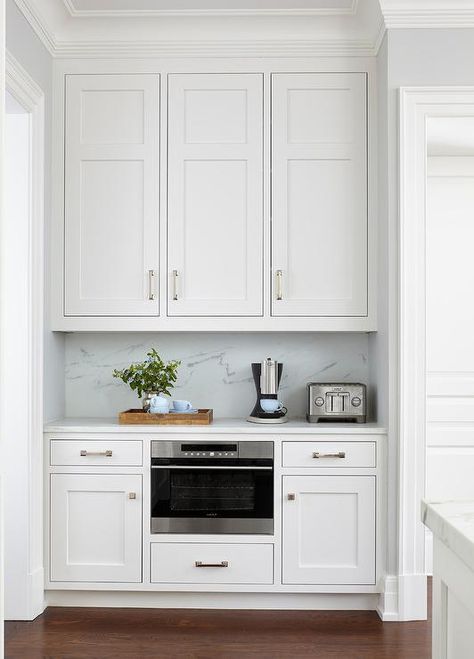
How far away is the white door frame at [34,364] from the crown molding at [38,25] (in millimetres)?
263

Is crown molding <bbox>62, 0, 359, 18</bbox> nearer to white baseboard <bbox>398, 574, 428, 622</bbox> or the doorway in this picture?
the doorway

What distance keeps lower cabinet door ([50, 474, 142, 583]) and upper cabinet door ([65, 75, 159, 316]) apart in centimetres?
85

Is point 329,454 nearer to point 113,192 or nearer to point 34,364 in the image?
point 34,364

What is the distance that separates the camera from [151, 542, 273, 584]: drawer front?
342 cm

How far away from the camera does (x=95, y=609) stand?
3.46 meters

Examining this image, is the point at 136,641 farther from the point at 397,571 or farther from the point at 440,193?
the point at 440,193

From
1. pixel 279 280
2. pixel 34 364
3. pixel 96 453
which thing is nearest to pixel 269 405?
pixel 279 280

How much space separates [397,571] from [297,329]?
1229 millimetres

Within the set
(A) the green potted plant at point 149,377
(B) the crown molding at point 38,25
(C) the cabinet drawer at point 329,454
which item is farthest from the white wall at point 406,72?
(B) the crown molding at point 38,25

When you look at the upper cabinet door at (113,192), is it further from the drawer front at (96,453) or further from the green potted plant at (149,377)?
the drawer front at (96,453)

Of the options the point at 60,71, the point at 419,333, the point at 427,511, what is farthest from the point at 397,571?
the point at 60,71

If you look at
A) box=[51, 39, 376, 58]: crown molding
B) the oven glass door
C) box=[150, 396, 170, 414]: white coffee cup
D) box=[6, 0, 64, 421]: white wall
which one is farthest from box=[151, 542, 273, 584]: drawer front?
box=[51, 39, 376, 58]: crown molding

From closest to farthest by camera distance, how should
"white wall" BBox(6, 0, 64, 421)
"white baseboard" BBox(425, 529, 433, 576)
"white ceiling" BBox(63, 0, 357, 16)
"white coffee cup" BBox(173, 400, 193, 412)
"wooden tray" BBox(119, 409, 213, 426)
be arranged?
"white wall" BBox(6, 0, 64, 421) < "white ceiling" BBox(63, 0, 357, 16) < "wooden tray" BBox(119, 409, 213, 426) < "white coffee cup" BBox(173, 400, 193, 412) < "white baseboard" BBox(425, 529, 433, 576)

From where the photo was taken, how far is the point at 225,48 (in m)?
3.61
